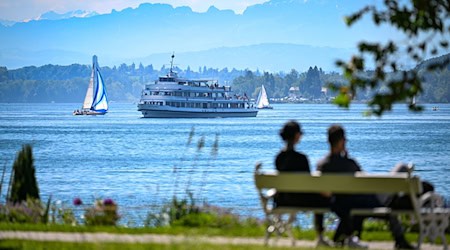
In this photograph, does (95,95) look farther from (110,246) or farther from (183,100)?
(110,246)

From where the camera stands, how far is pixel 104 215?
504 inches

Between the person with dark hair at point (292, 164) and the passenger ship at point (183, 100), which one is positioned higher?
the person with dark hair at point (292, 164)

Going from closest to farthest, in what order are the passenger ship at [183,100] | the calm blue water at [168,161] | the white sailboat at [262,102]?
the calm blue water at [168,161] → the passenger ship at [183,100] → the white sailboat at [262,102]

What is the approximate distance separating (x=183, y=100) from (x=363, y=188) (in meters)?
107

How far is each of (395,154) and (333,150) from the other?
154ft

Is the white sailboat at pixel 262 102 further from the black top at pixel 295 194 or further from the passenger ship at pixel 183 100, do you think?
the black top at pixel 295 194

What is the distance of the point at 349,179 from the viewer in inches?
363

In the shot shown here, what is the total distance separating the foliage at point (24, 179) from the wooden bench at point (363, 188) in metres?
4.53

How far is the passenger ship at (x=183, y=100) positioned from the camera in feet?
377

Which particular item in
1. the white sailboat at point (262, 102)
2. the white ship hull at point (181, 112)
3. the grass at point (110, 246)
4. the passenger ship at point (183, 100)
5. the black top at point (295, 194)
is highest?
the black top at point (295, 194)

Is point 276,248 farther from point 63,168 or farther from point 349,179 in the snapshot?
point 63,168

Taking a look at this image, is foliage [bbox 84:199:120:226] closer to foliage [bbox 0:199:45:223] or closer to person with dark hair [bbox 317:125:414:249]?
foliage [bbox 0:199:45:223]

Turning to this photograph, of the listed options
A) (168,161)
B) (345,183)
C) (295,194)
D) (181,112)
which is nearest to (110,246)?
(295,194)

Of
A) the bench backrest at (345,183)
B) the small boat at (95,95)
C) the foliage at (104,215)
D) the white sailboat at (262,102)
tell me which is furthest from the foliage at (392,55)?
the white sailboat at (262,102)
